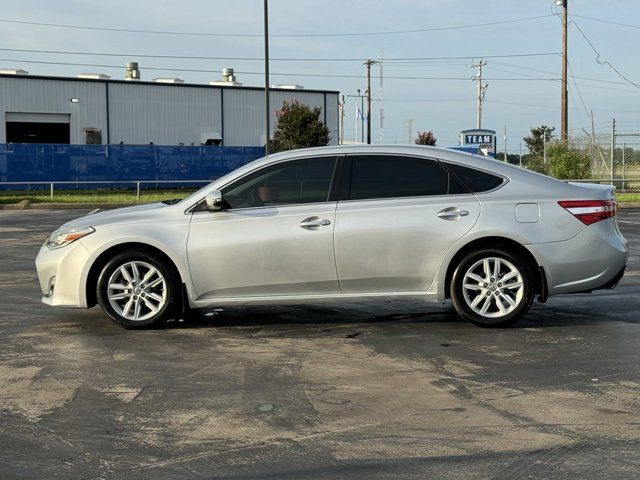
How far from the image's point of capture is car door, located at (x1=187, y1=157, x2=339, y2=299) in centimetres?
756

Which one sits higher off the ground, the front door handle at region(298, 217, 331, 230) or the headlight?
the front door handle at region(298, 217, 331, 230)

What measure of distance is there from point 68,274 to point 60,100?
48534 millimetres

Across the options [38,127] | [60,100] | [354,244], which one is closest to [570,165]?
[354,244]

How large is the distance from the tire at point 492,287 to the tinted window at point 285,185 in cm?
143

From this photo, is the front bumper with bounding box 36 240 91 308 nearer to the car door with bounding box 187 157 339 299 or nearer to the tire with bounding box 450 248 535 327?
the car door with bounding box 187 157 339 299

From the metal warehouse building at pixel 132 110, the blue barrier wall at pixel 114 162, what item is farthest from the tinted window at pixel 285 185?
the metal warehouse building at pixel 132 110

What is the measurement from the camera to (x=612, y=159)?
29.7 m

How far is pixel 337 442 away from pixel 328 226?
3.16 meters

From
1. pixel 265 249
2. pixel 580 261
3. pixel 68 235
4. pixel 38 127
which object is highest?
pixel 38 127

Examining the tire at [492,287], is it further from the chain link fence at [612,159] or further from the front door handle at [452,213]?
the chain link fence at [612,159]

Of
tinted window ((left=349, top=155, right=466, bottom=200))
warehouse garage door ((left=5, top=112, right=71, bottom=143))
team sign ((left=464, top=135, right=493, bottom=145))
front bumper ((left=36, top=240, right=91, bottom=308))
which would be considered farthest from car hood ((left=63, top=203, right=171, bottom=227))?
team sign ((left=464, top=135, right=493, bottom=145))

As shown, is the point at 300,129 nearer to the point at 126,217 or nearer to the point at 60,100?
A: the point at 60,100

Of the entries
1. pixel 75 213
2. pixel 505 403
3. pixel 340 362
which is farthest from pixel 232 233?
pixel 75 213

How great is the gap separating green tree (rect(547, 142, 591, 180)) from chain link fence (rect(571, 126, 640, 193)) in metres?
0.26
